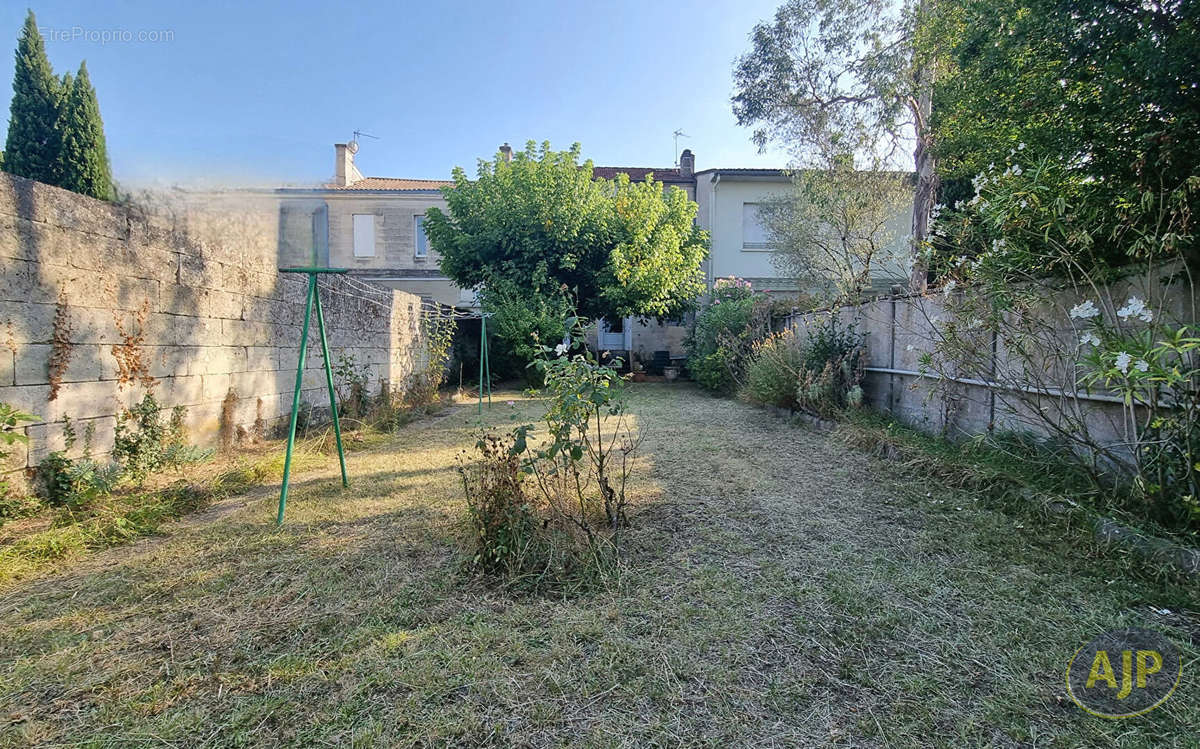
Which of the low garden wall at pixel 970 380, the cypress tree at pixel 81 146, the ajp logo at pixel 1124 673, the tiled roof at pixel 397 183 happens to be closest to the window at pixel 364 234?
the tiled roof at pixel 397 183

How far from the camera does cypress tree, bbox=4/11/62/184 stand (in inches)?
281

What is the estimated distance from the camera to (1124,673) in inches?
65.6

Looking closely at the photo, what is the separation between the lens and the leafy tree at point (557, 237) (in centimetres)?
1091

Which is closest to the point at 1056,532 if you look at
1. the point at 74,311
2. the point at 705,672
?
the point at 705,672

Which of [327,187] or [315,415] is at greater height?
[327,187]

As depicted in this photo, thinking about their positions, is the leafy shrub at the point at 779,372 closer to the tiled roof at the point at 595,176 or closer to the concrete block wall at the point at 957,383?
the concrete block wall at the point at 957,383

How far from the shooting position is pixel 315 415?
586 centimetres

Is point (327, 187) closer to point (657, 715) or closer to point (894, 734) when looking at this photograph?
point (657, 715)

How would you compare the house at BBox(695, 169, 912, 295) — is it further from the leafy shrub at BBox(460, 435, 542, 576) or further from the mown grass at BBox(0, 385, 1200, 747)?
the leafy shrub at BBox(460, 435, 542, 576)

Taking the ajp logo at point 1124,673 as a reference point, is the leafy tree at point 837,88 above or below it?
above

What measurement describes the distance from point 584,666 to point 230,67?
332cm

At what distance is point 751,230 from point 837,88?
5371 mm

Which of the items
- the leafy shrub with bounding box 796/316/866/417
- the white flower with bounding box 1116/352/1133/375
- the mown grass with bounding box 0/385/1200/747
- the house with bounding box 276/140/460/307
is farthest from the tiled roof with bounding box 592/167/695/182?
the white flower with bounding box 1116/352/1133/375

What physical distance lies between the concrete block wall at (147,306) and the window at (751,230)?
12.1 m
